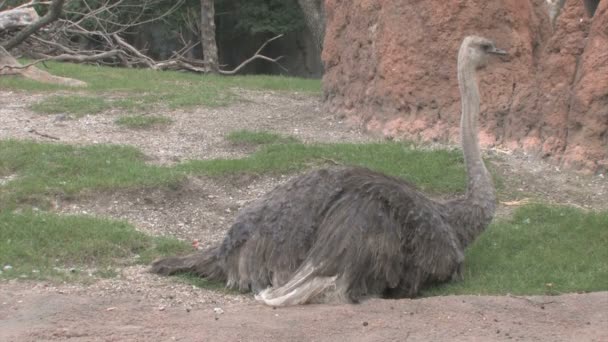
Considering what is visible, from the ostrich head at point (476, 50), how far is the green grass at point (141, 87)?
542cm

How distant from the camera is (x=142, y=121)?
11.8 meters

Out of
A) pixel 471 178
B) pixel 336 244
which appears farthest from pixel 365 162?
pixel 336 244

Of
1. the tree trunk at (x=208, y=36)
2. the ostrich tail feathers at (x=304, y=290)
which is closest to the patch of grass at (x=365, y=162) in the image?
the ostrich tail feathers at (x=304, y=290)

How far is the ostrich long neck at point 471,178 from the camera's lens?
7.25 meters

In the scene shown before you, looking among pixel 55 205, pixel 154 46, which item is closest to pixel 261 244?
pixel 55 205

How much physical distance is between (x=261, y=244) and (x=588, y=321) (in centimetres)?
213

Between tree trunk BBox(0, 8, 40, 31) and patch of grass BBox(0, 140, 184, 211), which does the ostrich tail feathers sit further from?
tree trunk BBox(0, 8, 40, 31)

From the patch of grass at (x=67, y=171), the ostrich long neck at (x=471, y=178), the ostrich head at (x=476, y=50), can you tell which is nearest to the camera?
the ostrich long neck at (x=471, y=178)

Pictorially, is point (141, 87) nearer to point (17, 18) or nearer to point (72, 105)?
point (72, 105)

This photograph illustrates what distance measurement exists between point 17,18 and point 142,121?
4.24 m

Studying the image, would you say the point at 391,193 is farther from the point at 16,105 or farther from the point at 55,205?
the point at 16,105

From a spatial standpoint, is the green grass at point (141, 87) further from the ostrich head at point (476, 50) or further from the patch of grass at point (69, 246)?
the ostrich head at point (476, 50)

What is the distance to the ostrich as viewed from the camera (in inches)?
253

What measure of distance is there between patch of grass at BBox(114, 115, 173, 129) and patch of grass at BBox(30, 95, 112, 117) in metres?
0.61
